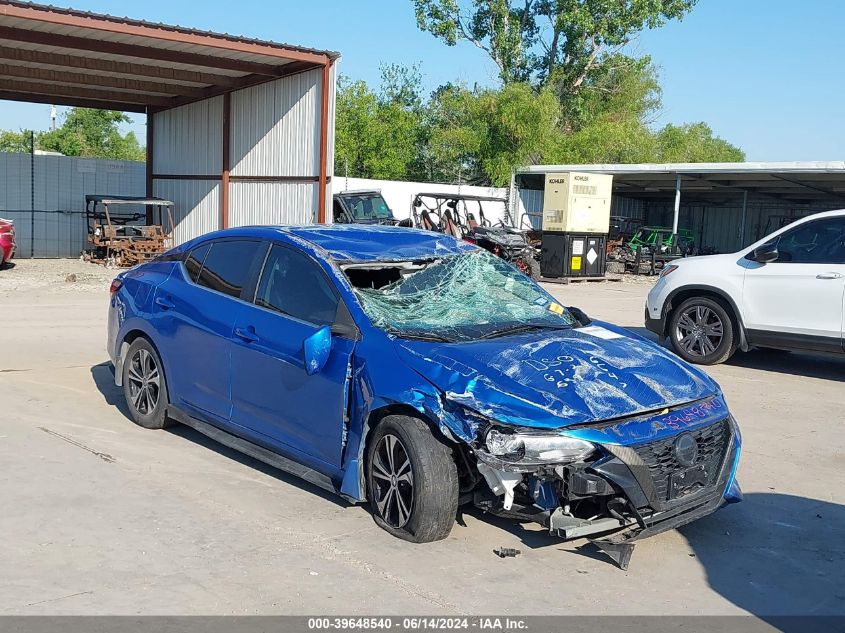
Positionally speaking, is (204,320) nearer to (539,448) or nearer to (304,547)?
(304,547)

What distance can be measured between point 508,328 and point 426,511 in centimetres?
132

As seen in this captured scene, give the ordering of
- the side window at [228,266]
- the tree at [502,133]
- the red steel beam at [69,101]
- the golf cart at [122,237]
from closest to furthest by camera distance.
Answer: the side window at [228,266] → the golf cart at [122,237] → the red steel beam at [69,101] → the tree at [502,133]

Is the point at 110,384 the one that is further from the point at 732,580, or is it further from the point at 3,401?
the point at 732,580

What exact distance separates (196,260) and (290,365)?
1684 millimetres

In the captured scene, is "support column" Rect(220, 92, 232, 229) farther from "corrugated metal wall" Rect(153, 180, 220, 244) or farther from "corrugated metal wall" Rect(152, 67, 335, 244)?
"corrugated metal wall" Rect(153, 180, 220, 244)

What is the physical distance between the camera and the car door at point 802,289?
9578 mm

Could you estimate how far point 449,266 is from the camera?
5.90 metres

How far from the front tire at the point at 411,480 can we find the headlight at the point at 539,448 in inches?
13.5

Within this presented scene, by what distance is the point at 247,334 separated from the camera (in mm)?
5629

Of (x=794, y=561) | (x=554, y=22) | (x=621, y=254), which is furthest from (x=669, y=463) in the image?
(x=554, y=22)

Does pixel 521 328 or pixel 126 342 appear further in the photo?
pixel 126 342

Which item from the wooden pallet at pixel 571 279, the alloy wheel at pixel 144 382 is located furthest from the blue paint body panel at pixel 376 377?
the wooden pallet at pixel 571 279

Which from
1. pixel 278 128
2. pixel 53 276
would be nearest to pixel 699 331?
pixel 278 128

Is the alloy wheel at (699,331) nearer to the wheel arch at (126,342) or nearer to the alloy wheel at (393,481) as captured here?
the wheel arch at (126,342)
